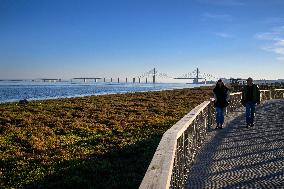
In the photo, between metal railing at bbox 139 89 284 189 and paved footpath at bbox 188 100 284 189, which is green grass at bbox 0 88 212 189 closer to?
metal railing at bbox 139 89 284 189

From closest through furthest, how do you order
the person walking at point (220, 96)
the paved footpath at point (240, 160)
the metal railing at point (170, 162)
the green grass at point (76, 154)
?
1. the metal railing at point (170, 162)
2. the paved footpath at point (240, 160)
3. the green grass at point (76, 154)
4. the person walking at point (220, 96)

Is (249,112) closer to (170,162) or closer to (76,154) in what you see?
(76,154)

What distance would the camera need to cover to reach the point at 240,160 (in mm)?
10109

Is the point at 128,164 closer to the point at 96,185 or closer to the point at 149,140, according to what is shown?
the point at 96,185

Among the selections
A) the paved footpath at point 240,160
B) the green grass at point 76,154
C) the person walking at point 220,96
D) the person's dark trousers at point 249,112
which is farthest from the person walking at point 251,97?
the green grass at point 76,154

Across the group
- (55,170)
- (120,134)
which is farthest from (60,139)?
(55,170)

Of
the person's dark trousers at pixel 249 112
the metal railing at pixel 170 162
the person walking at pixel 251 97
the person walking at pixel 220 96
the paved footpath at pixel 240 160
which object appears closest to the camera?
the metal railing at pixel 170 162

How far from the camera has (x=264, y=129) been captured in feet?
54.4

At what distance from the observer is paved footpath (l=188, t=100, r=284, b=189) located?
8.04 m

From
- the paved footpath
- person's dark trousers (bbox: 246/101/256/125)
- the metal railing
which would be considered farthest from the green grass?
person's dark trousers (bbox: 246/101/256/125)

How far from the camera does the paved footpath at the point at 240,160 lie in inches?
316

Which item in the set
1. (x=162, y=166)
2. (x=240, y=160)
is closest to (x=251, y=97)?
(x=240, y=160)

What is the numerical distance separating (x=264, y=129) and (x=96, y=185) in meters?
9.58

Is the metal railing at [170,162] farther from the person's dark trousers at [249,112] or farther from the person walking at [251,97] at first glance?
the person walking at [251,97]
